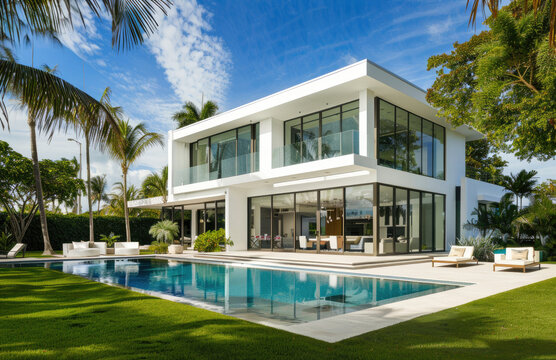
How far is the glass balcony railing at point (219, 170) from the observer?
18.9 m

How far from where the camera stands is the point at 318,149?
52.9 feet

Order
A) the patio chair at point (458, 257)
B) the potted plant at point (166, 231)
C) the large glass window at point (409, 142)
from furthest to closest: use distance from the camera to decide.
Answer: the potted plant at point (166, 231) < the large glass window at point (409, 142) < the patio chair at point (458, 257)

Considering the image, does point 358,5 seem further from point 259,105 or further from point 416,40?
point 259,105

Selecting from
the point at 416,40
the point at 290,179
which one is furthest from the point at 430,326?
the point at 416,40

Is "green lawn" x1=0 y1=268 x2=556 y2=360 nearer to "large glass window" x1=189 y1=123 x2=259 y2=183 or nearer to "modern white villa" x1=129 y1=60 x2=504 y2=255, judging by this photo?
"modern white villa" x1=129 y1=60 x2=504 y2=255

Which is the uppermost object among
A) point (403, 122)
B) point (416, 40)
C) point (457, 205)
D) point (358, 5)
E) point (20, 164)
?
point (358, 5)

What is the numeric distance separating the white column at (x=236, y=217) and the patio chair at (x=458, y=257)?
31.8 feet

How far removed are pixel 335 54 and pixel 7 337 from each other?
2278 centimetres

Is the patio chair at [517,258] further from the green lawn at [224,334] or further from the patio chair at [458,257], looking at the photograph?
the green lawn at [224,334]

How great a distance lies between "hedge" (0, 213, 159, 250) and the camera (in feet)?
72.1

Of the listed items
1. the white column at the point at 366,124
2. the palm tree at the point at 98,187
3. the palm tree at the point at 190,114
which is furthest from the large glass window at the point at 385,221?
the palm tree at the point at 98,187

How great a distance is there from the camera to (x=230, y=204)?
19.6 meters

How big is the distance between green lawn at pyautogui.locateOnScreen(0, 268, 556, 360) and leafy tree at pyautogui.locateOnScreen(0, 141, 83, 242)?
15.1 m

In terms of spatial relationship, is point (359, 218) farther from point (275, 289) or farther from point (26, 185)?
point (26, 185)
